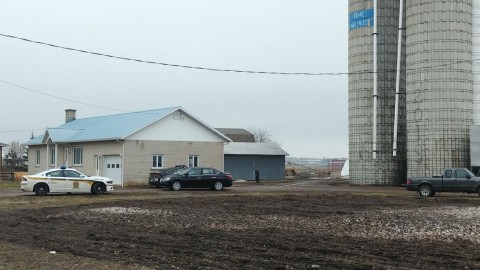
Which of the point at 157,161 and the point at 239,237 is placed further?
the point at 157,161

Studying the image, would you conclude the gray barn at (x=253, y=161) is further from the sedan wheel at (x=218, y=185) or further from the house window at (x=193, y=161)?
the sedan wheel at (x=218, y=185)

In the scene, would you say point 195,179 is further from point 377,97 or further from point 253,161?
point 253,161

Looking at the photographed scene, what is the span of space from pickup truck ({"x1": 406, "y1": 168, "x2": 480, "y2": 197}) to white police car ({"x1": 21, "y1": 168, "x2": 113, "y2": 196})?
16385mm

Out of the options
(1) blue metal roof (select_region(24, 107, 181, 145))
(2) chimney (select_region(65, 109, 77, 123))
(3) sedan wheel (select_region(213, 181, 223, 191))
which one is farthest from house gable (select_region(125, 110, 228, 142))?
(2) chimney (select_region(65, 109, 77, 123))

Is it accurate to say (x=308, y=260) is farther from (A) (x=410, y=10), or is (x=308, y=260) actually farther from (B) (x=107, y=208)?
(A) (x=410, y=10)

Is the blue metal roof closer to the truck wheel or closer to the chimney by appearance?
the chimney

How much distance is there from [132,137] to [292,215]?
81.1 ft

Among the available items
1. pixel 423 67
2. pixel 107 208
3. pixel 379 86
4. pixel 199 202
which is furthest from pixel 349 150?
pixel 107 208

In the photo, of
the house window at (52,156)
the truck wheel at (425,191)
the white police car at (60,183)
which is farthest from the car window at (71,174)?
the house window at (52,156)

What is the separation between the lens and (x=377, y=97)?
41938 mm

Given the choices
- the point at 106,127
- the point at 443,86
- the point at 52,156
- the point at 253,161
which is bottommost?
the point at 253,161

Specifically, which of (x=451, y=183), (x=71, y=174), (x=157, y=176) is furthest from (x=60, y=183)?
(x=451, y=183)

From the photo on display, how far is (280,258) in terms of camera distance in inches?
398

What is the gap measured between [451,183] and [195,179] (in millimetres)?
14144
